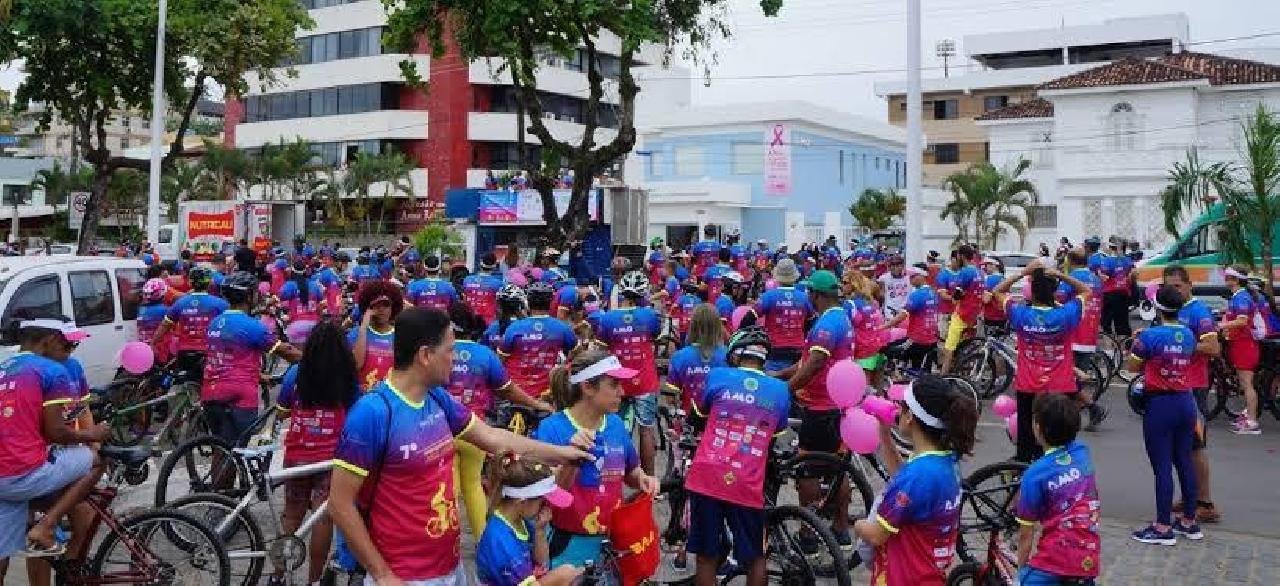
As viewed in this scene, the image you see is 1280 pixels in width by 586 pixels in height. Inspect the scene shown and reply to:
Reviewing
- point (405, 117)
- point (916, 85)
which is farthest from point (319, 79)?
point (916, 85)

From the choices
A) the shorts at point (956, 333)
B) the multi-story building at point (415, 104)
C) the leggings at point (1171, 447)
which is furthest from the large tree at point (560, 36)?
the multi-story building at point (415, 104)

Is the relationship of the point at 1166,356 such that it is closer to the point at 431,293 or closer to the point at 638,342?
the point at 638,342

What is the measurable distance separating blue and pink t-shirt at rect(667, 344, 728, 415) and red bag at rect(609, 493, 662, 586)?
2.22m

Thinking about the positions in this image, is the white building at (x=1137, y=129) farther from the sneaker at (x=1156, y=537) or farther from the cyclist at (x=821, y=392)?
the cyclist at (x=821, y=392)

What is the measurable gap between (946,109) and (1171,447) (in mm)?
54426

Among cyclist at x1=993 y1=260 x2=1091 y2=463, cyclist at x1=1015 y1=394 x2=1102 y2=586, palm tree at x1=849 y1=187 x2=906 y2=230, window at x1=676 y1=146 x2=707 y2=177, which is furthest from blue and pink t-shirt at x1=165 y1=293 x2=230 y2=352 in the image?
window at x1=676 y1=146 x2=707 y2=177

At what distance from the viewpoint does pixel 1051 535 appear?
17.1 feet

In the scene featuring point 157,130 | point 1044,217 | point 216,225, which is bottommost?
point 216,225

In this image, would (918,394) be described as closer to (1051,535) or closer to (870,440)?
(870,440)

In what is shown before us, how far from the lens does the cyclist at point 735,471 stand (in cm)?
592

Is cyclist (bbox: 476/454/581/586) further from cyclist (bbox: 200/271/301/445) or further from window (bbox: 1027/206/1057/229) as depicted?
window (bbox: 1027/206/1057/229)

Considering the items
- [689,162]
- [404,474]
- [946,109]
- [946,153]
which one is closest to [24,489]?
[404,474]

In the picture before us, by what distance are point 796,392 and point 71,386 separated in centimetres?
462

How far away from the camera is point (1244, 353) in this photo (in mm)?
12125
